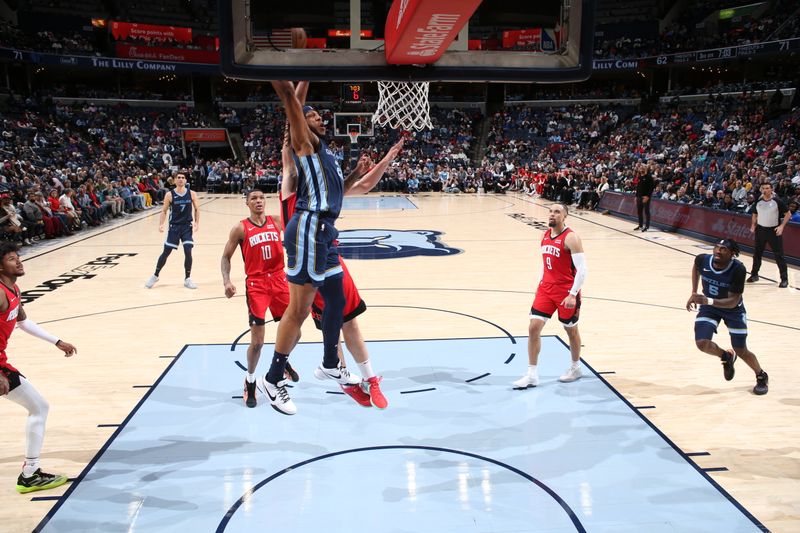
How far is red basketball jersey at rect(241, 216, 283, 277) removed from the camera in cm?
571

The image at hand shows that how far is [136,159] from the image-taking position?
104ft

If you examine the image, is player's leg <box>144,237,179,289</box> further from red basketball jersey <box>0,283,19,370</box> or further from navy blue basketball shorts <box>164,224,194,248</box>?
red basketball jersey <box>0,283,19,370</box>

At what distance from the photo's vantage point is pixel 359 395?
4703 millimetres

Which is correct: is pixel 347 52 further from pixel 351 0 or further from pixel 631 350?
pixel 631 350

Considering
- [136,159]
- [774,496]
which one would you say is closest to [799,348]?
[774,496]

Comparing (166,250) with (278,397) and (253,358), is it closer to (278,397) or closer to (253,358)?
(253,358)

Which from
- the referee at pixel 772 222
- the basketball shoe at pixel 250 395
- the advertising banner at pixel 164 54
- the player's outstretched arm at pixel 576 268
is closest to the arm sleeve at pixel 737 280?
the player's outstretched arm at pixel 576 268

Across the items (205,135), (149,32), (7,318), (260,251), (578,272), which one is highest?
(149,32)

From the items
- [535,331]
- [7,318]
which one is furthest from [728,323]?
[7,318]

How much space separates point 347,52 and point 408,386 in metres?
2.91

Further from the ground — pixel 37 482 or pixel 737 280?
pixel 737 280

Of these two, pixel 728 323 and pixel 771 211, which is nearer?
pixel 728 323

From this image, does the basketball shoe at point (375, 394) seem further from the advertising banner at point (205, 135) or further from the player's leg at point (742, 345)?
the advertising banner at point (205, 135)

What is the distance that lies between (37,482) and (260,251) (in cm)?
242
